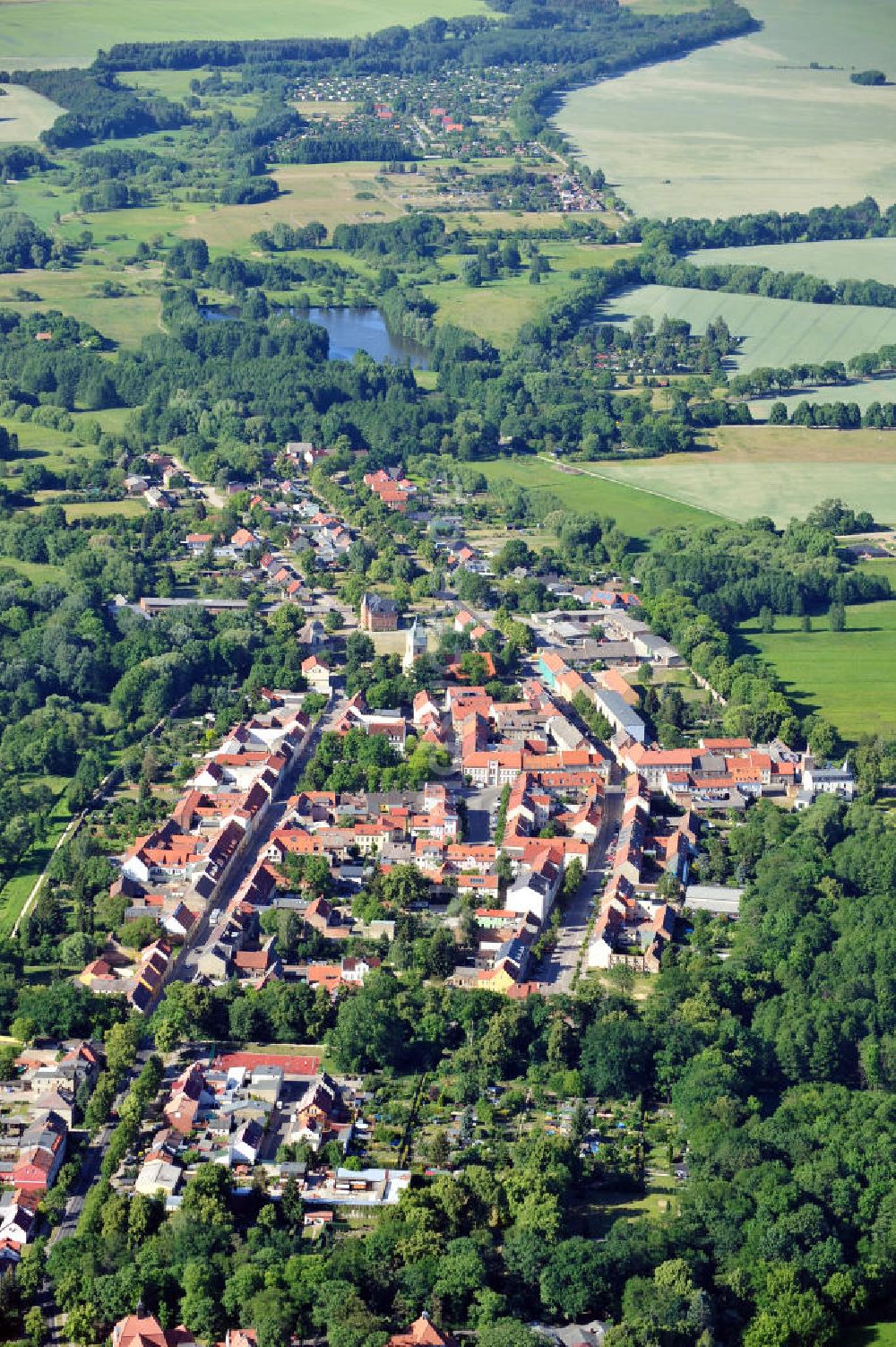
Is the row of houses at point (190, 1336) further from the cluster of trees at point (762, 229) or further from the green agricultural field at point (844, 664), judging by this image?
the cluster of trees at point (762, 229)

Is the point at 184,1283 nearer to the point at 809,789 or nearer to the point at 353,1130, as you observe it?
the point at 353,1130

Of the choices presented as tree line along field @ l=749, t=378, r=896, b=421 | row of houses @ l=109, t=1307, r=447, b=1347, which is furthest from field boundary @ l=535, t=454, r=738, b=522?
row of houses @ l=109, t=1307, r=447, b=1347

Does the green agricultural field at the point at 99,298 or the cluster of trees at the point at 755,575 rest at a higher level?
the green agricultural field at the point at 99,298

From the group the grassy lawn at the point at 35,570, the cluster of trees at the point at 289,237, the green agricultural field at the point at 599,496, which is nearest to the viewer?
the grassy lawn at the point at 35,570

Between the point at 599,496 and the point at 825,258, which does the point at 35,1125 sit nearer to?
the point at 599,496

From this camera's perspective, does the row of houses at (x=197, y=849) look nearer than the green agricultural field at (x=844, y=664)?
Yes

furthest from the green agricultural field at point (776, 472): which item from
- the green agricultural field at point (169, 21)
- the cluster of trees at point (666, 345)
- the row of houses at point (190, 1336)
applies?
the green agricultural field at point (169, 21)

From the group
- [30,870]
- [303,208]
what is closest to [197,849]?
[30,870]

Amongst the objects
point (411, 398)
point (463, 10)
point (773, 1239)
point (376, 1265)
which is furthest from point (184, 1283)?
point (463, 10)
